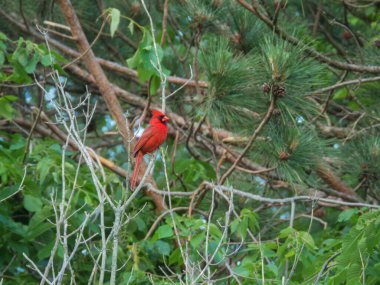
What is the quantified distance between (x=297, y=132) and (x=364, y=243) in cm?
143

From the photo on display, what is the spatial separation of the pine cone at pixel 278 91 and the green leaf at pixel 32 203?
1770 mm

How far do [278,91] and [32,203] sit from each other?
1.84 metres

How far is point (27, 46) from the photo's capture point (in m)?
6.77

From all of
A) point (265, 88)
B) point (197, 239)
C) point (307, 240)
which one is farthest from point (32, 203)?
point (307, 240)

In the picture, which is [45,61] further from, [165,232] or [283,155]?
[283,155]

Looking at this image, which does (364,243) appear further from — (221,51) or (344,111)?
(344,111)

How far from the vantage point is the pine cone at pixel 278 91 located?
18.9ft

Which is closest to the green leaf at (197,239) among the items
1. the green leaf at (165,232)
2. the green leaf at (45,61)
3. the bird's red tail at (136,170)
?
the green leaf at (165,232)

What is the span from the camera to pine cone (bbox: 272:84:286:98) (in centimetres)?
577

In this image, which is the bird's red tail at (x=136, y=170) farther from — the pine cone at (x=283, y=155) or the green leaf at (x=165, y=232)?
the pine cone at (x=283, y=155)

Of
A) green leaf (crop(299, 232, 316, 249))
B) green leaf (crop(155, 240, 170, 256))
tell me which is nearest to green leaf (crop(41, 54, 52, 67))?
green leaf (crop(155, 240, 170, 256))

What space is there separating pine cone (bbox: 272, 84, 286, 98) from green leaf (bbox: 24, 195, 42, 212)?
1770 millimetres

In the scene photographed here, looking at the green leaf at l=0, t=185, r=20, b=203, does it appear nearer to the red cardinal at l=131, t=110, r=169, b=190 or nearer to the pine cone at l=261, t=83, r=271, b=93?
the red cardinal at l=131, t=110, r=169, b=190

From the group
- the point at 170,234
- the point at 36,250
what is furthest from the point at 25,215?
the point at 170,234
